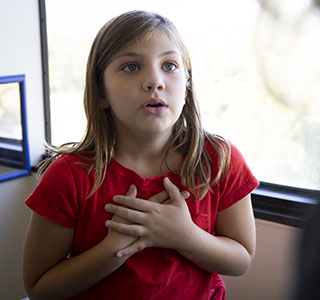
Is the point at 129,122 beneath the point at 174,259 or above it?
above

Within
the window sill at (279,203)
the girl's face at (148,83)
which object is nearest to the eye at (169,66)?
the girl's face at (148,83)

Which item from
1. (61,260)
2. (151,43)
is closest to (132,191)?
(61,260)

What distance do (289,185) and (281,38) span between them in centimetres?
133

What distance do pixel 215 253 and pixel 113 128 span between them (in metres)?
0.43

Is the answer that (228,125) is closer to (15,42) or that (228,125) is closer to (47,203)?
(47,203)

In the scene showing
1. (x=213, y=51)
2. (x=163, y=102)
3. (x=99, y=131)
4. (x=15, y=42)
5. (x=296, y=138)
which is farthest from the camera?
(x=15, y=42)

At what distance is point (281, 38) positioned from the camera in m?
0.32

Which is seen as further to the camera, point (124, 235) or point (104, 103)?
point (104, 103)

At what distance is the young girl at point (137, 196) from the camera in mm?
1024

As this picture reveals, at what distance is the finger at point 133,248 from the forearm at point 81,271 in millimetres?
12

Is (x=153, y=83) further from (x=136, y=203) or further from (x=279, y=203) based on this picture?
(x=279, y=203)

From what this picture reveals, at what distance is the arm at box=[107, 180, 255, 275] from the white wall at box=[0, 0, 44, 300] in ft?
3.57

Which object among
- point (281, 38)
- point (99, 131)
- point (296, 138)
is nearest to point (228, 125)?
point (296, 138)

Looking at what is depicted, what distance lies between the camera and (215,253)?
3.50 feet
